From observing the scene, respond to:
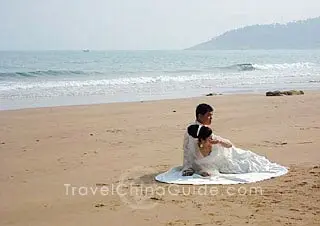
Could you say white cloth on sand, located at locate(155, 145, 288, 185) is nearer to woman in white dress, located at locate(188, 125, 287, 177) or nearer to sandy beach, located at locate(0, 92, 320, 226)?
woman in white dress, located at locate(188, 125, 287, 177)

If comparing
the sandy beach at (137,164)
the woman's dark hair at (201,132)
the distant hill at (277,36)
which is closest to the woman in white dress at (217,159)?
the woman's dark hair at (201,132)

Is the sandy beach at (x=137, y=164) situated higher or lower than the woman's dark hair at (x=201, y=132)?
lower

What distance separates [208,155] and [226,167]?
293 millimetres

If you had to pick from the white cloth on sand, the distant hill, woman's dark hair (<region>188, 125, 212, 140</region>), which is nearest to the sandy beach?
the white cloth on sand

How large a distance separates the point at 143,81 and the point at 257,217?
26549mm

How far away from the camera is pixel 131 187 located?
21.4ft

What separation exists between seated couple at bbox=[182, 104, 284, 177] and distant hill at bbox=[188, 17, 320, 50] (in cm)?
13005

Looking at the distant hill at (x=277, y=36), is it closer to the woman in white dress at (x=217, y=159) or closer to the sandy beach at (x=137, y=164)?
the sandy beach at (x=137, y=164)

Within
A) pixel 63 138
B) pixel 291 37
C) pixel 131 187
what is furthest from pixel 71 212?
pixel 291 37

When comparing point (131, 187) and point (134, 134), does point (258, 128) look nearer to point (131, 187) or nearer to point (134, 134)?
point (134, 134)

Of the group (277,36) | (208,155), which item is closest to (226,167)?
(208,155)

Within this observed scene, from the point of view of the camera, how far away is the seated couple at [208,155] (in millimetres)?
7117

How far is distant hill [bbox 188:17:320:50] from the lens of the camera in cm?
14125

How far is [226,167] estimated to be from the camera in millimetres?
7219
